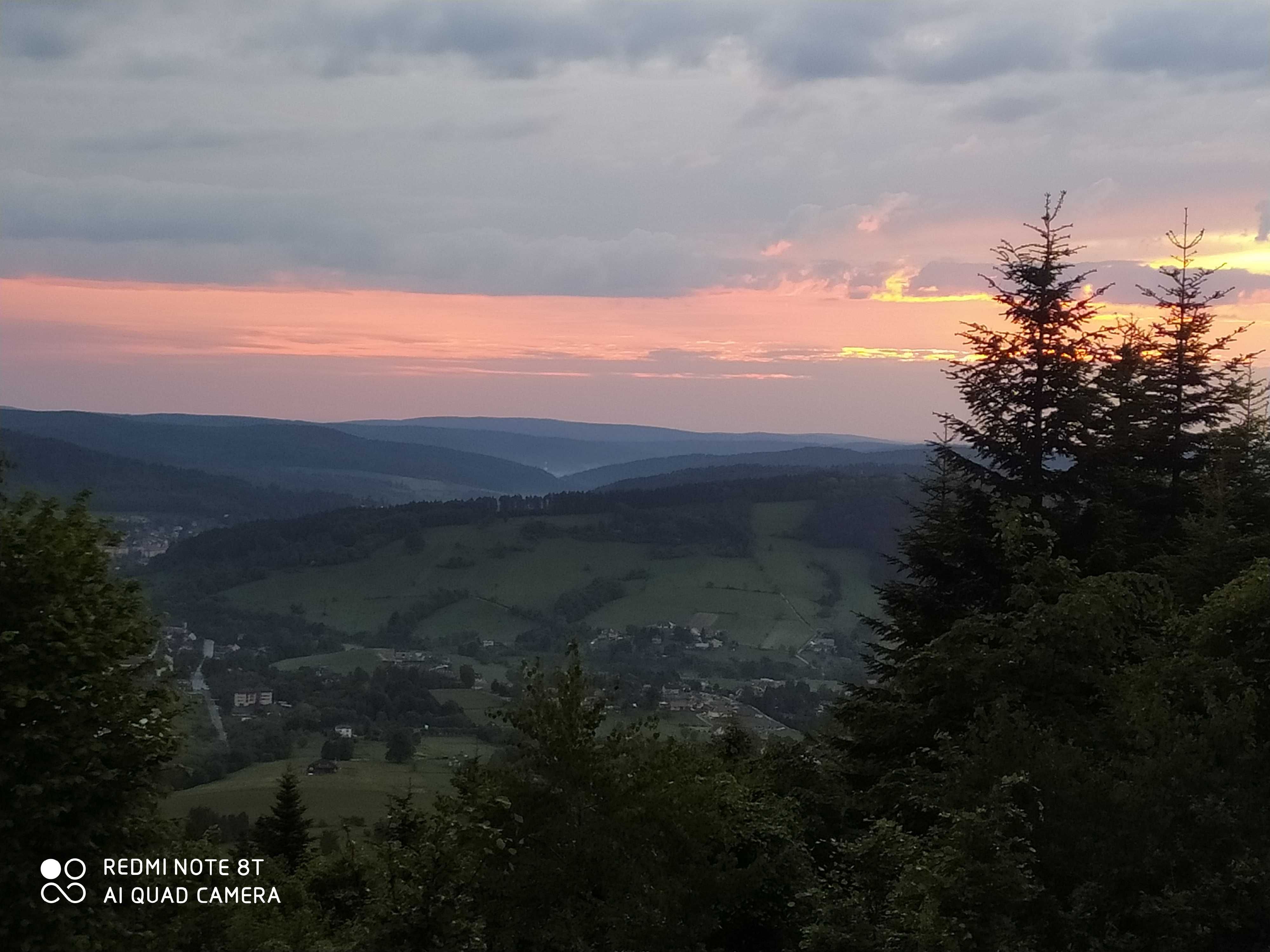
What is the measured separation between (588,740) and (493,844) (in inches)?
73.1

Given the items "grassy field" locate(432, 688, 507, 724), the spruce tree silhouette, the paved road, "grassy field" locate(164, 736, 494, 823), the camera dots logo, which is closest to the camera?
the camera dots logo

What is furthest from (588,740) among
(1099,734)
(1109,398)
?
(1109,398)

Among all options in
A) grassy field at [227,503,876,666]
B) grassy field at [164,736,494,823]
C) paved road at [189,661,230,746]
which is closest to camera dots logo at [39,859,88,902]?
grassy field at [164,736,494,823]

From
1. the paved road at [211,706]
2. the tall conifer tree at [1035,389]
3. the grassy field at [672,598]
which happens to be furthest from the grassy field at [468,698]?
the tall conifer tree at [1035,389]

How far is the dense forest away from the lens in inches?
539

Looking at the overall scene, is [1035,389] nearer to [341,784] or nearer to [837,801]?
[837,801]

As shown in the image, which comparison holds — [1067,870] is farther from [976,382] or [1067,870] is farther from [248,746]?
[248,746]

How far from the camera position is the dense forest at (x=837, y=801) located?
1368 cm

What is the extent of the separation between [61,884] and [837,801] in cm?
1306

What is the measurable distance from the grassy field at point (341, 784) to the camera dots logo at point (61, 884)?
51.2 m

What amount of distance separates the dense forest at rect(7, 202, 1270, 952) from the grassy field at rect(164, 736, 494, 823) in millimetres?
50261

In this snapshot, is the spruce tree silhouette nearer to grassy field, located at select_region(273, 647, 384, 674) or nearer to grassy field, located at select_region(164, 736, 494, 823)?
grassy field, located at select_region(164, 736, 494, 823)

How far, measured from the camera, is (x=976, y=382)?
2352cm

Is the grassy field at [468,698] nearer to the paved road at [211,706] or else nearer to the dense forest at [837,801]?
the paved road at [211,706]
